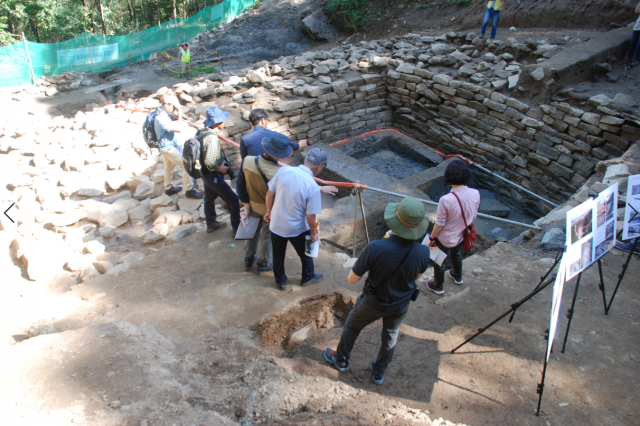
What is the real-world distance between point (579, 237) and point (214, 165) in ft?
11.6

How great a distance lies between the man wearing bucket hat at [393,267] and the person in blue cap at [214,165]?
2.28m

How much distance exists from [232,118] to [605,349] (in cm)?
676

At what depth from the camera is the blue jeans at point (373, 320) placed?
2.75m

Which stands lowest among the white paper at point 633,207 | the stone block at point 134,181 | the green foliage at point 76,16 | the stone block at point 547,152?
the stone block at point 547,152

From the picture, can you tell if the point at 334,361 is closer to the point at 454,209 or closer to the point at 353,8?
the point at 454,209

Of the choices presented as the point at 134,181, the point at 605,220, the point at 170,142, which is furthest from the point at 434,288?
the point at 134,181

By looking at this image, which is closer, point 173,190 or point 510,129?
point 173,190

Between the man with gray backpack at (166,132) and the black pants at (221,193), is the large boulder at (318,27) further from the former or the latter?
the black pants at (221,193)

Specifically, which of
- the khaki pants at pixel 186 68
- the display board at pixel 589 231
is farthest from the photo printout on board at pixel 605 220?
the khaki pants at pixel 186 68

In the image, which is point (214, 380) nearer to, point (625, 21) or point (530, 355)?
point (530, 355)

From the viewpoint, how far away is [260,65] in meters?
9.45

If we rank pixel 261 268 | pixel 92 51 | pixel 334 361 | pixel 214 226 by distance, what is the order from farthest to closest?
pixel 92 51 < pixel 214 226 < pixel 261 268 < pixel 334 361

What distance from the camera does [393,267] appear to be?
252cm

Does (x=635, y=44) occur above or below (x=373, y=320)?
above
